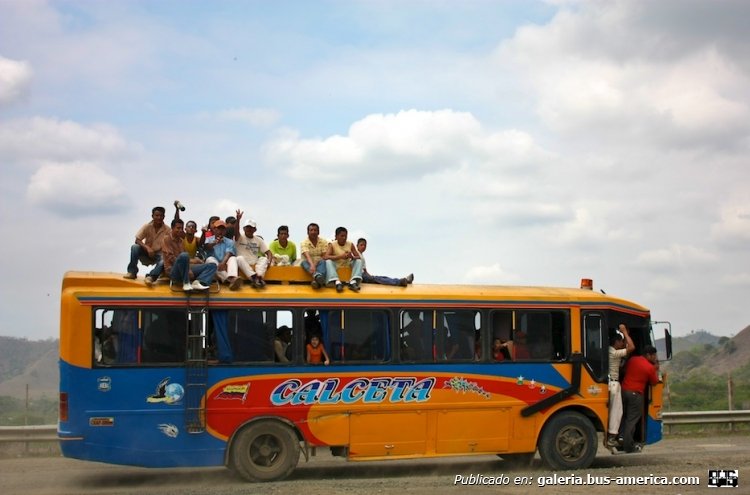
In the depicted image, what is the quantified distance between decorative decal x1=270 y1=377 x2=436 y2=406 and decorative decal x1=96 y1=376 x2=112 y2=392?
233 cm

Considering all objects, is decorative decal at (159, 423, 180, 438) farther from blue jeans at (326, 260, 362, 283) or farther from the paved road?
blue jeans at (326, 260, 362, 283)

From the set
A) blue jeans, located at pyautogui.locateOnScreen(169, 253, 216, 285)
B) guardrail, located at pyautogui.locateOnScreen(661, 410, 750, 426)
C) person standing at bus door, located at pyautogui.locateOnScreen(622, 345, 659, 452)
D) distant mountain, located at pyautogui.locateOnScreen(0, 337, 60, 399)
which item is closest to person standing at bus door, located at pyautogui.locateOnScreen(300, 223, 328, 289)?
blue jeans, located at pyautogui.locateOnScreen(169, 253, 216, 285)

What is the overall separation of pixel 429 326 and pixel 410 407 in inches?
50.2

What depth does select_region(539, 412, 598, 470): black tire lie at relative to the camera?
1512 centimetres

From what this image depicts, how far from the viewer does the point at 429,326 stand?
1481 centimetres

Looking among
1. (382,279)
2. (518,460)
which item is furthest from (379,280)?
(518,460)

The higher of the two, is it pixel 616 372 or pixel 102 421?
pixel 616 372

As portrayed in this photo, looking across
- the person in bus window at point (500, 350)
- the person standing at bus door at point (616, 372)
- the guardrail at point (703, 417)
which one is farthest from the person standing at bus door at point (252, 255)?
the guardrail at point (703, 417)

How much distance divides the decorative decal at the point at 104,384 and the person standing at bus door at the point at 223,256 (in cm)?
217

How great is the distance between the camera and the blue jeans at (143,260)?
1395cm

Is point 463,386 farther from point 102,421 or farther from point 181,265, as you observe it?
point 102,421

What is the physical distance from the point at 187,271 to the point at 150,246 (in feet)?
3.23

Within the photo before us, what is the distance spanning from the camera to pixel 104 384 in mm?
13477

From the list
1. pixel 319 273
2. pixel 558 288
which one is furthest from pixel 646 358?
pixel 319 273
